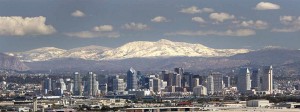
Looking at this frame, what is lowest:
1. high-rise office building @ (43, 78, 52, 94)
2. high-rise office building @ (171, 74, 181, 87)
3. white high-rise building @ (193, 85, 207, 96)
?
white high-rise building @ (193, 85, 207, 96)

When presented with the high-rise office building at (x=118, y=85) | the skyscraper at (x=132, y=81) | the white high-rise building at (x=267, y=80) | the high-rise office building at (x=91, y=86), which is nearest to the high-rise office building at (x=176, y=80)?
the skyscraper at (x=132, y=81)

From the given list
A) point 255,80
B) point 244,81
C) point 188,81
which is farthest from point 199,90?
point 188,81

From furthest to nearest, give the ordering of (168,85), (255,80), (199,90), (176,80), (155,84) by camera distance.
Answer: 1. (176,80)
2. (168,85)
3. (155,84)
4. (255,80)
5. (199,90)

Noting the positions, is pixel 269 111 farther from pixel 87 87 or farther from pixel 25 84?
pixel 25 84

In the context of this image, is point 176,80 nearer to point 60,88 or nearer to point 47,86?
point 47,86

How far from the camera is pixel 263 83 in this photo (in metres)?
159

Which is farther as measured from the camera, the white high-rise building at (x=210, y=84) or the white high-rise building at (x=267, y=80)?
the white high-rise building at (x=210, y=84)

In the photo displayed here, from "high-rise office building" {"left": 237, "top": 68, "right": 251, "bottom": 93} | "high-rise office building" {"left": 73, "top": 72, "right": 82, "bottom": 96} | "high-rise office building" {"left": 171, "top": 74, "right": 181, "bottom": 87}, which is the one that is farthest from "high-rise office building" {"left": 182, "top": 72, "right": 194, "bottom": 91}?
"high-rise office building" {"left": 73, "top": 72, "right": 82, "bottom": 96}

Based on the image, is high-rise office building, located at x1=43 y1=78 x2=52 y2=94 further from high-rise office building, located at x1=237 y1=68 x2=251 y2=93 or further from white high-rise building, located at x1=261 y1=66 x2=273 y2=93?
white high-rise building, located at x1=261 y1=66 x2=273 y2=93

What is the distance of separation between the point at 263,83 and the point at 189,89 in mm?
13469

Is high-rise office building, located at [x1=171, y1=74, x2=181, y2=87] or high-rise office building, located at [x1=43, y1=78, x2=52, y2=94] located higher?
high-rise office building, located at [x1=171, y1=74, x2=181, y2=87]

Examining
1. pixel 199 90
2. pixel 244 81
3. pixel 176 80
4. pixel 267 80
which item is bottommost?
pixel 199 90

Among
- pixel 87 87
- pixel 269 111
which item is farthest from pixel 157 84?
pixel 269 111

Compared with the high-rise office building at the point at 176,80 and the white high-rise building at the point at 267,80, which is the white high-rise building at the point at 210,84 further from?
the white high-rise building at the point at 267,80
